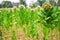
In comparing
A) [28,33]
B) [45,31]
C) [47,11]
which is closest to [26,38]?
[28,33]

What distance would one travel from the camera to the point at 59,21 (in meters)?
2.88

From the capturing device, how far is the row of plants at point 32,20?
264 cm

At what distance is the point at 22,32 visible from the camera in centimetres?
296

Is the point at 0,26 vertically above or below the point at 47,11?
below

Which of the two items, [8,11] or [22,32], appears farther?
[8,11]

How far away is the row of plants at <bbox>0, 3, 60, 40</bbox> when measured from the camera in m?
2.64

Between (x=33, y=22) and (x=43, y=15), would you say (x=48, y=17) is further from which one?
(x=33, y=22)

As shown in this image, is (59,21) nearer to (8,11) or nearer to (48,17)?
(48,17)

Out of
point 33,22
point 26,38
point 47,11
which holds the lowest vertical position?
point 26,38

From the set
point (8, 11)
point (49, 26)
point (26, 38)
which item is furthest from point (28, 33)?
point (8, 11)

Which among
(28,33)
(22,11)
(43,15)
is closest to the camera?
(43,15)

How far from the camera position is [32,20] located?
9.71ft

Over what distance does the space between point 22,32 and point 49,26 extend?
442 millimetres

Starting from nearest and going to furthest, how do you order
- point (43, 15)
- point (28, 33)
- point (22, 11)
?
point (43, 15)
point (28, 33)
point (22, 11)
